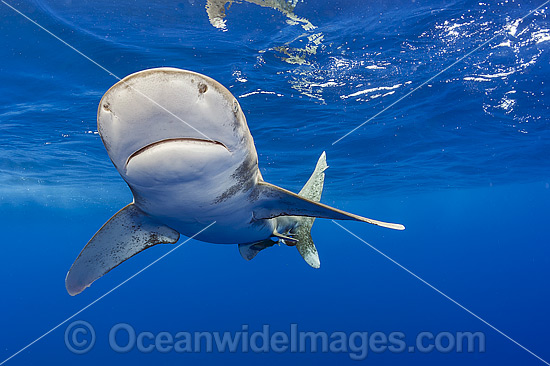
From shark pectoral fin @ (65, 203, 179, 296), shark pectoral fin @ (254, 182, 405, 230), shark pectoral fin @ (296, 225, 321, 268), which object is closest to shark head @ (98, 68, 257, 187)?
shark pectoral fin @ (254, 182, 405, 230)

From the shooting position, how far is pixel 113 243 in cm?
429

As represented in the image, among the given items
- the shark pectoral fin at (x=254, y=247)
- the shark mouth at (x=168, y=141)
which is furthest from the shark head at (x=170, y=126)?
the shark pectoral fin at (x=254, y=247)

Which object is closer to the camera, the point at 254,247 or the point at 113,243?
the point at 113,243

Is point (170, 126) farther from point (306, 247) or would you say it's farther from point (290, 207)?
point (306, 247)

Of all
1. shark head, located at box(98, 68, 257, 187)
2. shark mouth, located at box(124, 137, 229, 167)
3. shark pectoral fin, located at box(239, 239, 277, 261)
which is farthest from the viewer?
shark pectoral fin, located at box(239, 239, 277, 261)

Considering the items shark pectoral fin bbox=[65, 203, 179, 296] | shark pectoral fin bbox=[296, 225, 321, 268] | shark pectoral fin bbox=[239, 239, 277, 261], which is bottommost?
shark pectoral fin bbox=[65, 203, 179, 296]

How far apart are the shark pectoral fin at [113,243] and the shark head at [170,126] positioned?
144 cm

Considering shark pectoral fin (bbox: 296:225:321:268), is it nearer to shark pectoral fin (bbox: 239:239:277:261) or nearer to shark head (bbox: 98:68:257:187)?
shark pectoral fin (bbox: 239:239:277:261)

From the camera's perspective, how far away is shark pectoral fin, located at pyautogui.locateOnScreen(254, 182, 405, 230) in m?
3.56

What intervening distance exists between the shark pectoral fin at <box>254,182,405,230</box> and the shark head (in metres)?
0.89

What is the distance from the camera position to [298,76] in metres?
11.3

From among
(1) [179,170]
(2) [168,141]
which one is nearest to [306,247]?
(1) [179,170]

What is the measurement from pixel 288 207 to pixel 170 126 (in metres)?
2.18

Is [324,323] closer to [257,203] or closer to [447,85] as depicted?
[447,85]
